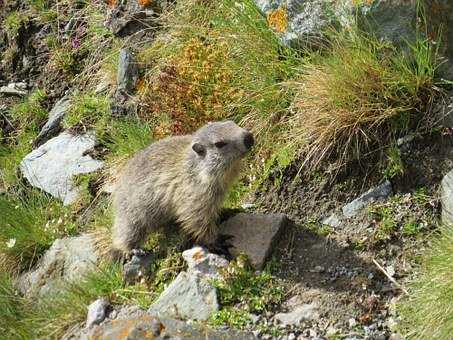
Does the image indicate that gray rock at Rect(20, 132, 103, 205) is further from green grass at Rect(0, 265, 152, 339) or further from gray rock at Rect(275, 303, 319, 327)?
gray rock at Rect(275, 303, 319, 327)

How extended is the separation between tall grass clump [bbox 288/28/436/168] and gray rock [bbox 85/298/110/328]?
6.85 ft

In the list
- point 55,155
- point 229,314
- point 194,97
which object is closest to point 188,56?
point 194,97

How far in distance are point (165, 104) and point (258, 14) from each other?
4.36 ft

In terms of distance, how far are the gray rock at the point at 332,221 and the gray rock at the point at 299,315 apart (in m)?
0.91

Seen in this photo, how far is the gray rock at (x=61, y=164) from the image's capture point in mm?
8141

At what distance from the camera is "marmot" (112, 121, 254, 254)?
19.6 ft

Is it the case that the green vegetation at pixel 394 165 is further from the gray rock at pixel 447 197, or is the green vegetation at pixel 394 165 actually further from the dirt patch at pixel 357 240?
the gray rock at pixel 447 197

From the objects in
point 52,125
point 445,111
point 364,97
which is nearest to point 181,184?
point 364,97

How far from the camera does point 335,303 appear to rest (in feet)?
17.5

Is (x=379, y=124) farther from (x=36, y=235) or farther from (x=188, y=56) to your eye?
(x=36, y=235)

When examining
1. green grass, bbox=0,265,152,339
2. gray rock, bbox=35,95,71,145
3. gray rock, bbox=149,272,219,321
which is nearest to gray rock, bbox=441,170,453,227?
gray rock, bbox=149,272,219,321

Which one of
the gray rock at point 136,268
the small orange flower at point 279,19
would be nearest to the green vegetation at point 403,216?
the gray rock at point 136,268

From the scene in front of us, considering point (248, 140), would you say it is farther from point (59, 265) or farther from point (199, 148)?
point (59, 265)

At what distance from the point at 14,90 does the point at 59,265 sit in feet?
11.2
